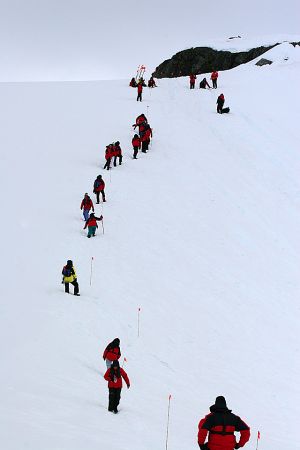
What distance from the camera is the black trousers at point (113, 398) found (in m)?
9.15

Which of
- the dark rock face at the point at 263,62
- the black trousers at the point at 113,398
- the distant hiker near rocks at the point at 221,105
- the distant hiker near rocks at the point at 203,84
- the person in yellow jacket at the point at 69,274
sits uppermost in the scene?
the dark rock face at the point at 263,62

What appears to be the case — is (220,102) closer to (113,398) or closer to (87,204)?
(87,204)

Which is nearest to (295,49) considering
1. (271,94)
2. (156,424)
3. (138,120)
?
(271,94)

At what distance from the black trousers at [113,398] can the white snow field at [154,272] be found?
0.27m

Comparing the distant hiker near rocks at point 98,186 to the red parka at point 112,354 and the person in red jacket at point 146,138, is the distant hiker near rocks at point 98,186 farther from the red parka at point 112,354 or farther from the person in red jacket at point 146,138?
the red parka at point 112,354

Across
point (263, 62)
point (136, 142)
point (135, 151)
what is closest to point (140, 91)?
point (135, 151)

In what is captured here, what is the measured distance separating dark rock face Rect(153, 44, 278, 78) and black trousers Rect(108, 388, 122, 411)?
1787 inches

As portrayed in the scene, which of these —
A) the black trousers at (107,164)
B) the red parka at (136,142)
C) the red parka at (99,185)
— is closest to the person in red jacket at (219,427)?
the red parka at (99,185)

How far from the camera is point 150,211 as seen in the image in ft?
71.5

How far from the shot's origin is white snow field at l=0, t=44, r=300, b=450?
978cm

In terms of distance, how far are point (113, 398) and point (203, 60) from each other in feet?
160

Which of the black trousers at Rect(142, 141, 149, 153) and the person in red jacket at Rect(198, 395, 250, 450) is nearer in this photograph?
the person in red jacket at Rect(198, 395, 250, 450)

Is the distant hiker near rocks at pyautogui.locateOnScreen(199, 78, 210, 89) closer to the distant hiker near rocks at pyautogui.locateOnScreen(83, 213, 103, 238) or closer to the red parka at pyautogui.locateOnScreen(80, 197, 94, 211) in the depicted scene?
the red parka at pyautogui.locateOnScreen(80, 197, 94, 211)

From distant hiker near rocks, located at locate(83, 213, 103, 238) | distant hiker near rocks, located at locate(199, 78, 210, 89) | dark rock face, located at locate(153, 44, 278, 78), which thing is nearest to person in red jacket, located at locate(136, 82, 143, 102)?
distant hiker near rocks, located at locate(199, 78, 210, 89)
